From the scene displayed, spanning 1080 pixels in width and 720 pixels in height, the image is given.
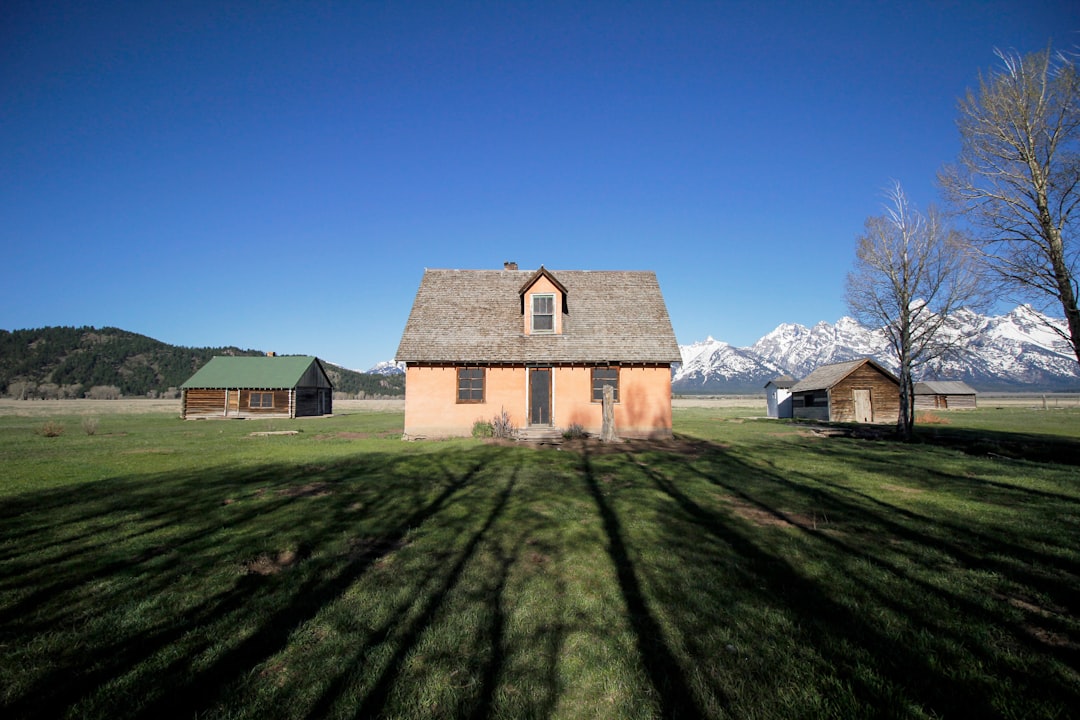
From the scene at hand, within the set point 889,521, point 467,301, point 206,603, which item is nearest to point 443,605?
point 206,603

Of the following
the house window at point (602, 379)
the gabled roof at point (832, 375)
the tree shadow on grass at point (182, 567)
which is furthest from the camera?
the gabled roof at point (832, 375)

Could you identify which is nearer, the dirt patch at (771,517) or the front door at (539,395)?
the dirt patch at (771,517)

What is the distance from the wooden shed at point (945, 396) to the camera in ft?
208

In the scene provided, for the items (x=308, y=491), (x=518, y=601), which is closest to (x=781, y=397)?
(x=308, y=491)

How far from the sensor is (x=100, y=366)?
5103 inches

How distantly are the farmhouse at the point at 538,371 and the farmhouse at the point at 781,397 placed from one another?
36886 millimetres

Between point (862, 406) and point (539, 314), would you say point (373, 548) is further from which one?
point (862, 406)

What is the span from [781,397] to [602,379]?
40603 mm

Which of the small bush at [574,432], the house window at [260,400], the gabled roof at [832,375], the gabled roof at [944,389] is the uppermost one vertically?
the gabled roof at [832,375]

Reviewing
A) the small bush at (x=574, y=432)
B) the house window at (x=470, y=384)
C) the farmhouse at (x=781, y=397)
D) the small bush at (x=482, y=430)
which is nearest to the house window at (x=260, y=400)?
the house window at (x=470, y=384)

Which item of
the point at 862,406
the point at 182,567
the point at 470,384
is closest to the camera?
the point at 182,567

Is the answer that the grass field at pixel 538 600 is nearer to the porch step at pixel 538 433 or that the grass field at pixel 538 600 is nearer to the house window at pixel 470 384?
the porch step at pixel 538 433

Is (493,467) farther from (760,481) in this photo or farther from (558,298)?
A: (558,298)

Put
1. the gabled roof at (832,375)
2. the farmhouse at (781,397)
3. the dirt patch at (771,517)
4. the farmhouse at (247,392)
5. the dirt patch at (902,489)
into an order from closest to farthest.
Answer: the dirt patch at (771,517) → the dirt patch at (902,489) → the gabled roof at (832,375) → the farmhouse at (247,392) → the farmhouse at (781,397)
